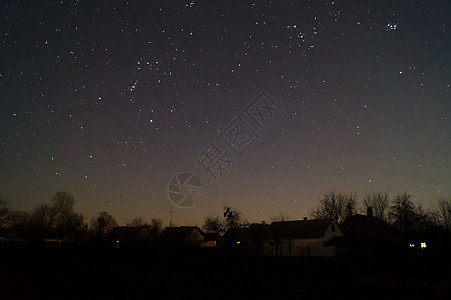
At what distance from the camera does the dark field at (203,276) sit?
14570 millimetres

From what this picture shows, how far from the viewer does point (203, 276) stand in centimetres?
2027

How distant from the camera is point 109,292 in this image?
46.4 feet

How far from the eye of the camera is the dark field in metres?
14.6

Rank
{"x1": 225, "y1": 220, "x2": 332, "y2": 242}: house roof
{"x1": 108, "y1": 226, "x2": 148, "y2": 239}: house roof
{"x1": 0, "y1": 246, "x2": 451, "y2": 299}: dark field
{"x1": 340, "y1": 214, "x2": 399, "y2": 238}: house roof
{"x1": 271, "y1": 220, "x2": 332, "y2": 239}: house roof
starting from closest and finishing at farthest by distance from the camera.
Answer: {"x1": 0, "y1": 246, "x2": 451, "y2": 299}: dark field, {"x1": 271, "y1": 220, "x2": 332, "y2": 239}: house roof, {"x1": 225, "y1": 220, "x2": 332, "y2": 242}: house roof, {"x1": 340, "y1": 214, "x2": 399, "y2": 238}: house roof, {"x1": 108, "y1": 226, "x2": 148, "y2": 239}: house roof

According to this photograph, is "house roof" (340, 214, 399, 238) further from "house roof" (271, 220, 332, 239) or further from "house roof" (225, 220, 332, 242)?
"house roof" (225, 220, 332, 242)

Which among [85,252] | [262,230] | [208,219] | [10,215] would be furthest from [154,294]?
[208,219]

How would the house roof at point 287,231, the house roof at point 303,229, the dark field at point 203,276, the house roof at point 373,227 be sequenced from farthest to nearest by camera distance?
the house roof at point 373,227
the house roof at point 287,231
the house roof at point 303,229
the dark field at point 203,276

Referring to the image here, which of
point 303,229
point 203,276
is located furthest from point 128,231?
point 203,276

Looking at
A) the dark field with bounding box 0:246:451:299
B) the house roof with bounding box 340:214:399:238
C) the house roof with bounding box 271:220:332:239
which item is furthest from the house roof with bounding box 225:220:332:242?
the dark field with bounding box 0:246:451:299

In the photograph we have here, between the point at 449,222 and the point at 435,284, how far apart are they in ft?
101

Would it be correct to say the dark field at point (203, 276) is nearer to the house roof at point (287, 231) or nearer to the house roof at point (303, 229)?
the house roof at point (287, 231)

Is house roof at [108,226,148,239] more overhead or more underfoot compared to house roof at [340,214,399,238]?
more underfoot

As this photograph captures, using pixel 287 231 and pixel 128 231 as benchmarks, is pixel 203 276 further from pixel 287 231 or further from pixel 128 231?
pixel 128 231

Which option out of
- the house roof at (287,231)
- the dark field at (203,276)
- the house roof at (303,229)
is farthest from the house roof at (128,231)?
the dark field at (203,276)
